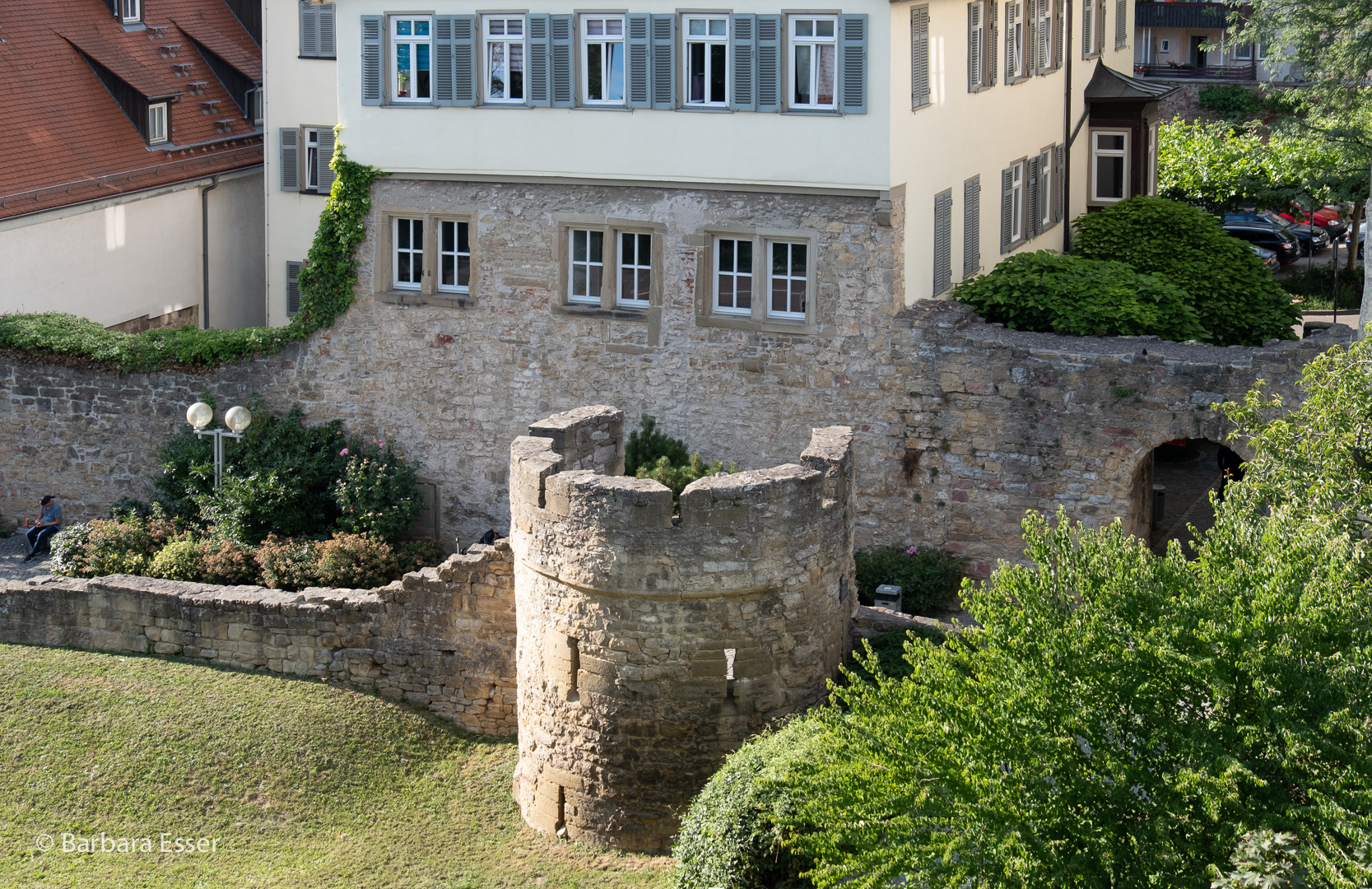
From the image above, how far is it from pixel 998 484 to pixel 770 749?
7189 millimetres

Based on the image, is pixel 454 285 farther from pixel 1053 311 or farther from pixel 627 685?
pixel 627 685

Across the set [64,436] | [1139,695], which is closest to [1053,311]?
[1139,695]

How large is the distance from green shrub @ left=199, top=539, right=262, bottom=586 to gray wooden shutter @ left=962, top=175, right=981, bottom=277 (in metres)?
9.97

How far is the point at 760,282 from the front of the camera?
21.9 m

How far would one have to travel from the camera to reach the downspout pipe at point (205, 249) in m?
31.0

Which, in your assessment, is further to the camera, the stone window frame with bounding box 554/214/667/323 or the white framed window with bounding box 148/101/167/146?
the white framed window with bounding box 148/101/167/146

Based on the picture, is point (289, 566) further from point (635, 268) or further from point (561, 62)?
point (561, 62)

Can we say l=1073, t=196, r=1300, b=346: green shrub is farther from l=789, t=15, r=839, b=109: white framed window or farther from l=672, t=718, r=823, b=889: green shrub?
l=672, t=718, r=823, b=889: green shrub

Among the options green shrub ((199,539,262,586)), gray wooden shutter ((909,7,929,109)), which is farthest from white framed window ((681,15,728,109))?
green shrub ((199,539,262,586))

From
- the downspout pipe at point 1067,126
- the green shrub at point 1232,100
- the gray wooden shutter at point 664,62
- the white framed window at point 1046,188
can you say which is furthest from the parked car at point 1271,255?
the gray wooden shutter at point 664,62

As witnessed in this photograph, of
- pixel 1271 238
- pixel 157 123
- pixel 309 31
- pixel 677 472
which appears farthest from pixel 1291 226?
pixel 677 472

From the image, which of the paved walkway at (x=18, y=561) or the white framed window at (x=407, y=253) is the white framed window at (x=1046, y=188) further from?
the paved walkway at (x=18, y=561)

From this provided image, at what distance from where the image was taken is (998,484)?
21.1 m

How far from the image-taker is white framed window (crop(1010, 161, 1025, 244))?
1027 inches
